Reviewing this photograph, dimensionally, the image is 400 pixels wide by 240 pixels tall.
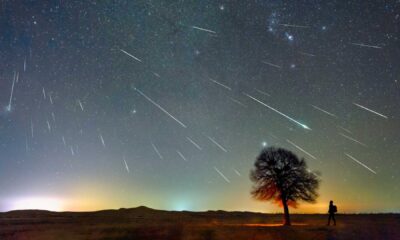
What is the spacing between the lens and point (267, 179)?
109ft

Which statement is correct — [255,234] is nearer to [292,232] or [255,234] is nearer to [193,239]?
[292,232]

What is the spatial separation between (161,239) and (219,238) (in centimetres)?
402

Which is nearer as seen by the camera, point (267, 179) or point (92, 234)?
point (92, 234)

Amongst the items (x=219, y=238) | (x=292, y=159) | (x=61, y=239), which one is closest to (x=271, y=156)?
(x=292, y=159)

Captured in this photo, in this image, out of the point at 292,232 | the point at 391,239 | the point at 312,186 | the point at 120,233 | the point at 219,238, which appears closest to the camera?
the point at 391,239

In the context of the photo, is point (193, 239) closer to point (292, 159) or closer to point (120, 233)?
point (120, 233)

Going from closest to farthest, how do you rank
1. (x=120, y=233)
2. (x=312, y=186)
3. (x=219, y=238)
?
(x=219, y=238) < (x=120, y=233) < (x=312, y=186)

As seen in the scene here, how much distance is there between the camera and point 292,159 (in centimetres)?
3309

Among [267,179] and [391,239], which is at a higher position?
[267,179]

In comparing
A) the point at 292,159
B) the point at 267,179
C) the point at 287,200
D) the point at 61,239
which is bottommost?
the point at 61,239

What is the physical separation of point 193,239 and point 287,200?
14683 mm

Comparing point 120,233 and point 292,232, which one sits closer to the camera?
point 292,232

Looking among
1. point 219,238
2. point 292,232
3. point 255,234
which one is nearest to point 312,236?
point 292,232

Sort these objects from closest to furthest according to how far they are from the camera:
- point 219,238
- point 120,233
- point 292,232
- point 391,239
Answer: point 391,239 < point 219,238 < point 292,232 < point 120,233
